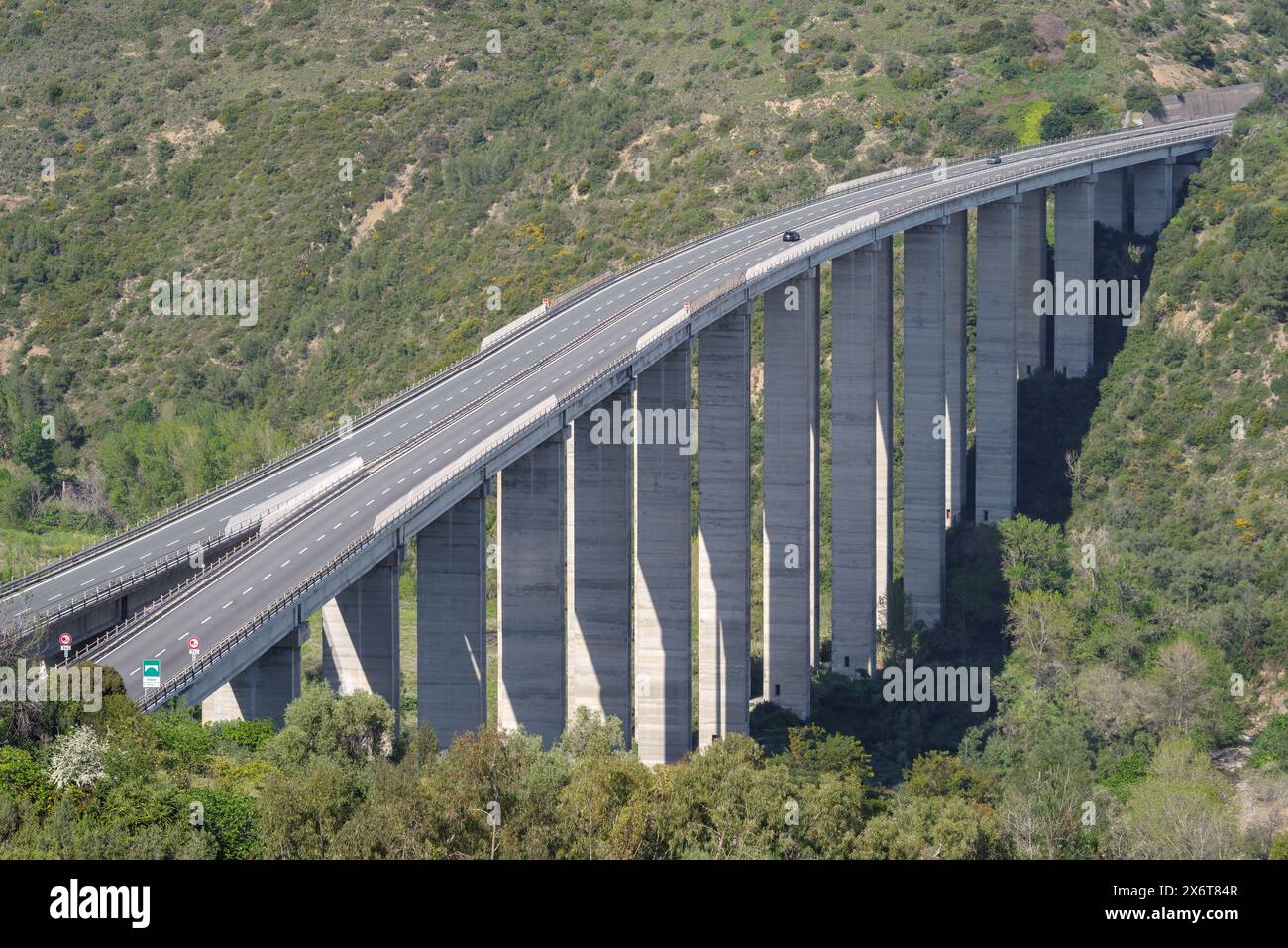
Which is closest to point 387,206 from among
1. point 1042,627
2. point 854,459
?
point 854,459

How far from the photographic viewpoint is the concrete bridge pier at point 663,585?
76812mm

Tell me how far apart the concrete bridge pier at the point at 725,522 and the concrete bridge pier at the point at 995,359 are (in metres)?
21.4

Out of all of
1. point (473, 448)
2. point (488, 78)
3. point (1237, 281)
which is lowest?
point (473, 448)

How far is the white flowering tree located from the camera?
1655 inches

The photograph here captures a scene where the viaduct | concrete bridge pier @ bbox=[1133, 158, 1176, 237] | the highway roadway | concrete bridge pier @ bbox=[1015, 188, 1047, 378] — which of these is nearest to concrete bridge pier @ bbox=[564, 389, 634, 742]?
the viaduct

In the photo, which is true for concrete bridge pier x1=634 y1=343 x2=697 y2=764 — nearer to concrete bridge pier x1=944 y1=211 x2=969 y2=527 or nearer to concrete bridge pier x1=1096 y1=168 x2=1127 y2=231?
concrete bridge pier x1=944 y1=211 x2=969 y2=527

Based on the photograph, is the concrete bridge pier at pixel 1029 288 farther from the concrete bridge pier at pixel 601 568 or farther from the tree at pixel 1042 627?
the concrete bridge pier at pixel 601 568

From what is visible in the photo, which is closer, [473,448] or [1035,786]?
→ [1035,786]

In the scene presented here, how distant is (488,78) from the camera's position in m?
142

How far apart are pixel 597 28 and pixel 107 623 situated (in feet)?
327

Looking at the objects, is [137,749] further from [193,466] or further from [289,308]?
[289,308]

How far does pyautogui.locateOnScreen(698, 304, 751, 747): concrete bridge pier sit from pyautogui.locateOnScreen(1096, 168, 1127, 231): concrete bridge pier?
38666 mm

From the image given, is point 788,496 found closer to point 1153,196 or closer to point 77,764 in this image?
point 1153,196

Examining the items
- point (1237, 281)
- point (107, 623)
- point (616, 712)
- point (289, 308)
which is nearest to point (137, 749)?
point (107, 623)
